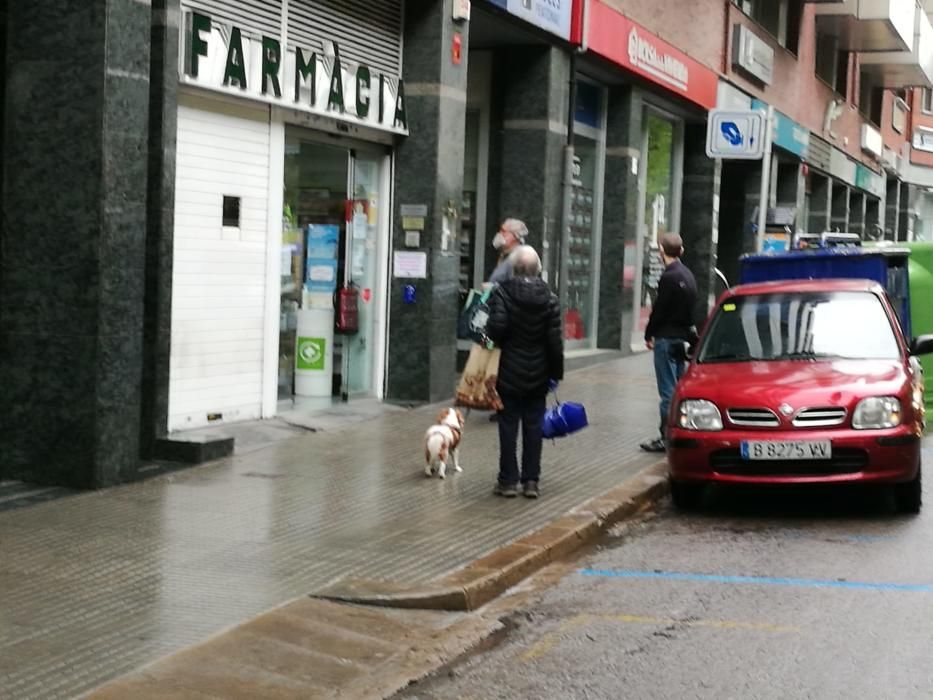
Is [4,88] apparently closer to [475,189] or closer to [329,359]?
[329,359]

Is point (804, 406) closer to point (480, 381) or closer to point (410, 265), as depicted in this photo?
point (480, 381)

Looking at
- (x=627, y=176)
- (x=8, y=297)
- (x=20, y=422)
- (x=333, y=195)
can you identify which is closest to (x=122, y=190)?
(x=8, y=297)

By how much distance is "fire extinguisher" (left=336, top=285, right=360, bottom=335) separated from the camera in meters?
14.4

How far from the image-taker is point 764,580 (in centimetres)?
773

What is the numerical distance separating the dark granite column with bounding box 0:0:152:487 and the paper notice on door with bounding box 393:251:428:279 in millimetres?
5370

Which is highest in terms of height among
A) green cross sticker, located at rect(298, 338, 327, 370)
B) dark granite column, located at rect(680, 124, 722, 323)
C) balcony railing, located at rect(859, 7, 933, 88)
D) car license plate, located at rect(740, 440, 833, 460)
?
balcony railing, located at rect(859, 7, 933, 88)

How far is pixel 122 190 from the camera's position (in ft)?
31.7

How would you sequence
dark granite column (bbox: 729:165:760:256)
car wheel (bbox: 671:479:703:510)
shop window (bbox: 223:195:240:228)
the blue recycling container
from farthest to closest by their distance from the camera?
dark granite column (bbox: 729:165:760:256), the blue recycling container, shop window (bbox: 223:195:240:228), car wheel (bbox: 671:479:703:510)

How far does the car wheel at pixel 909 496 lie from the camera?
9.73 meters

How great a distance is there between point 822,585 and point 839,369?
282 cm

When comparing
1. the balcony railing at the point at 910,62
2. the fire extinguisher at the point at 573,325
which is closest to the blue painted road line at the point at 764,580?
the fire extinguisher at the point at 573,325

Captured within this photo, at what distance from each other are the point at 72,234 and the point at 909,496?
5.82 m

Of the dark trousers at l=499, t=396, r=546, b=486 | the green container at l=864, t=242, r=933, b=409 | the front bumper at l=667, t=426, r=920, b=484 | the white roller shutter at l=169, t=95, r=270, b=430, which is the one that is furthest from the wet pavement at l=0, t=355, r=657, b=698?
the green container at l=864, t=242, r=933, b=409

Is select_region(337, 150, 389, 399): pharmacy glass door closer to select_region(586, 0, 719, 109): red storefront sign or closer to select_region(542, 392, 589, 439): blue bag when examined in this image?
select_region(542, 392, 589, 439): blue bag
